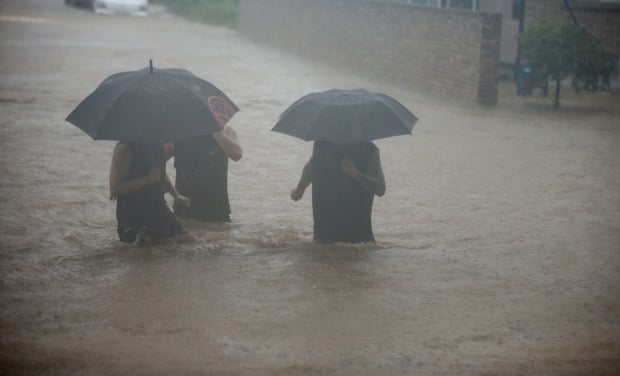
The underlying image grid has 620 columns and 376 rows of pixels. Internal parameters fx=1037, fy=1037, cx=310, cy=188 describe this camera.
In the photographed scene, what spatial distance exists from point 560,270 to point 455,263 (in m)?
0.87

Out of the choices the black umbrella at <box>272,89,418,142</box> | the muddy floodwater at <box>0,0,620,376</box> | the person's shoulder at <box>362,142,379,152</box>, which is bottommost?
the muddy floodwater at <box>0,0,620,376</box>

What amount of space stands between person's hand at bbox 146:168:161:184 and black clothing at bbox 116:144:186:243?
50 millimetres

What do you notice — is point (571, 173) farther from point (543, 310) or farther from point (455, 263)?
point (543, 310)

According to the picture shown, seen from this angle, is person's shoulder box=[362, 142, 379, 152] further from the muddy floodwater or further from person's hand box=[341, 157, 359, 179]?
the muddy floodwater

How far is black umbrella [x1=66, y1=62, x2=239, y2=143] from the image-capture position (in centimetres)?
829

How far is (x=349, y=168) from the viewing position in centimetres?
856

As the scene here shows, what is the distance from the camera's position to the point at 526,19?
22.9 m

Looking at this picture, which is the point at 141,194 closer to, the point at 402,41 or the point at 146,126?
the point at 146,126

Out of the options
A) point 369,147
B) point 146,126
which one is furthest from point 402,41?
point 146,126

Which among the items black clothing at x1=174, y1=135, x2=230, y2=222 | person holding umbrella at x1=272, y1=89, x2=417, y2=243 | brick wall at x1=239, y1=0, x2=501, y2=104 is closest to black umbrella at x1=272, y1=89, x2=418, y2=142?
person holding umbrella at x1=272, y1=89, x2=417, y2=243

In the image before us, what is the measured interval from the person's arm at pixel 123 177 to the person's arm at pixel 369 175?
158cm

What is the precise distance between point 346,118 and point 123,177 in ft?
A: 6.28

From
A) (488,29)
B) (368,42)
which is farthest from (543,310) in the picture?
(368,42)

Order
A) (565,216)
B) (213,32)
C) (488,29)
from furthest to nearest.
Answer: (213,32), (488,29), (565,216)
